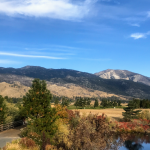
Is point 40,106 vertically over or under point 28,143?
over

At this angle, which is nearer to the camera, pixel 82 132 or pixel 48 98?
pixel 82 132

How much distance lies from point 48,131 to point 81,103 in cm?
7366

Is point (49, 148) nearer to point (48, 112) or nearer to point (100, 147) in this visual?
point (100, 147)

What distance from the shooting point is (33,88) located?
25578 mm

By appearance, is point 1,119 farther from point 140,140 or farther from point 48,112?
point 140,140

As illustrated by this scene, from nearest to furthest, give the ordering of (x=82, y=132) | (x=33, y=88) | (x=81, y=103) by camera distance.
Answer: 1. (x=82, y=132)
2. (x=33, y=88)
3. (x=81, y=103)

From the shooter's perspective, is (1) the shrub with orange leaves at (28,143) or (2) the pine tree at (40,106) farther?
(2) the pine tree at (40,106)

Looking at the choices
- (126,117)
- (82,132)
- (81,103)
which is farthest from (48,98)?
(81,103)

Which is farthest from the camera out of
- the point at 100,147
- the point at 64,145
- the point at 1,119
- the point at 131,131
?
the point at 131,131

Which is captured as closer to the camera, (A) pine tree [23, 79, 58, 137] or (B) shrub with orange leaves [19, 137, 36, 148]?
(B) shrub with orange leaves [19, 137, 36, 148]

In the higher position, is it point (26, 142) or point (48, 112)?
point (48, 112)

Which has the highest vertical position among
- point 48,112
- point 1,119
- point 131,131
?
point 48,112

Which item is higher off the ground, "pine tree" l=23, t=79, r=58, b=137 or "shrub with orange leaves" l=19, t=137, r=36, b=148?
"pine tree" l=23, t=79, r=58, b=137

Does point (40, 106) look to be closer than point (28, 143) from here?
No
